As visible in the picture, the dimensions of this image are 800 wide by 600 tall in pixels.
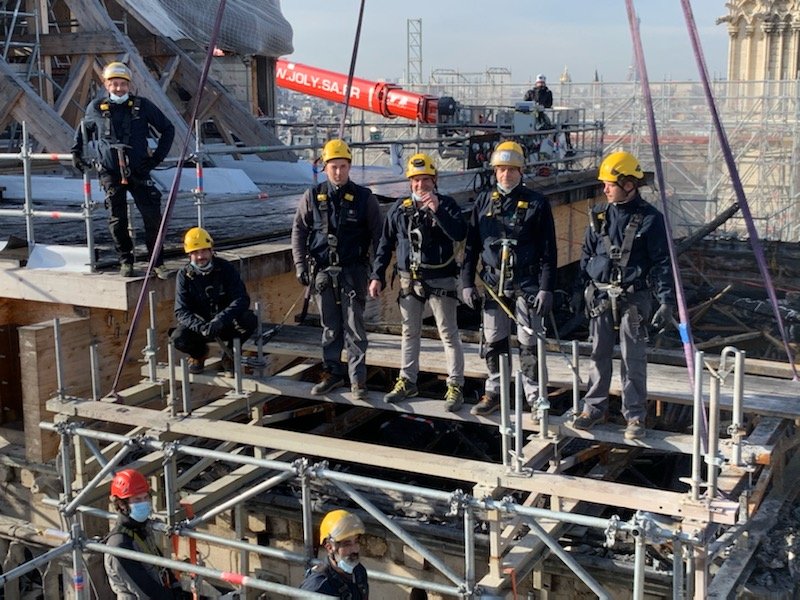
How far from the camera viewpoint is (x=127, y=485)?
6.34m

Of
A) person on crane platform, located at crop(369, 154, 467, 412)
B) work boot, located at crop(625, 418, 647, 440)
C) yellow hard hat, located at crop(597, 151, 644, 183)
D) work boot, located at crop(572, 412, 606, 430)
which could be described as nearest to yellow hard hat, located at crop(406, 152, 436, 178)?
person on crane platform, located at crop(369, 154, 467, 412)

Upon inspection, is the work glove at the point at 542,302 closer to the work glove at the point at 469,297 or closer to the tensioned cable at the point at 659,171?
the work glove at the point at 469,297

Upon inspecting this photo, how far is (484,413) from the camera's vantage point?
707 cm

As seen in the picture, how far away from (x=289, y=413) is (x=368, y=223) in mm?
2306

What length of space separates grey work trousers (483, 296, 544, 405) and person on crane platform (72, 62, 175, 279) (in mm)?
3124

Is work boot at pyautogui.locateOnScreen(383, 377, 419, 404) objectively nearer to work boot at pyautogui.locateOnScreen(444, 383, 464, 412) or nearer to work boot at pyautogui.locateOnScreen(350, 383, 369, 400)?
work boot at pyautogui.locateOnScreen(350, 383, 369, 400)

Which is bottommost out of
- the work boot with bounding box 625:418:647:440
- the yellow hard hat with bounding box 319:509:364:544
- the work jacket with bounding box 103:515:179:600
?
the work jacket with bounding box 103:515:179:600

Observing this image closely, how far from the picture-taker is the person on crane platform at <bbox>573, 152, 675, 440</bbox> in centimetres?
632

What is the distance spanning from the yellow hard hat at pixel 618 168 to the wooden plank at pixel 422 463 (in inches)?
74.6

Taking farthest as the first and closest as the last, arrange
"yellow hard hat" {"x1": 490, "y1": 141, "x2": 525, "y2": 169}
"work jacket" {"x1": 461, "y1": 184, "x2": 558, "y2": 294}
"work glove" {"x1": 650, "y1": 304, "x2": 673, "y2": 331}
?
"work jacket" {"x1": 461, "y1": 184, "x2": 558, "y2": 294}, "yellow hard hat" {"x1": 490, "y1": 141, "x2": 525, "y2": 169}, "work glove" {"x1": 650, "y1": 304, "x2": 673, "y2": 331}

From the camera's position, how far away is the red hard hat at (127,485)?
20.8ft

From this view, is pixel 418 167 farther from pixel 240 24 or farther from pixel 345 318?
pixel 240 24

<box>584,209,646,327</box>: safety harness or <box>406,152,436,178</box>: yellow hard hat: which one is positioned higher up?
<box>406,152,436,178</box>: yellow hard hat

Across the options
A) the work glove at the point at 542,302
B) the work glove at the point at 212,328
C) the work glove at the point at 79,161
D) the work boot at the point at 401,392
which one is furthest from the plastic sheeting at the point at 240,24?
the work glove at the point at 542,302
